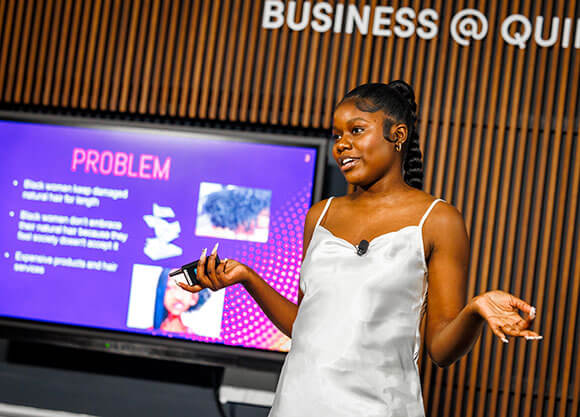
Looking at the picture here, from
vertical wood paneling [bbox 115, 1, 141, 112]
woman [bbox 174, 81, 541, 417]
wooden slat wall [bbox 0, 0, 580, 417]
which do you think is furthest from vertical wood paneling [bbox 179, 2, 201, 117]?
woman [bbox 174, 81, 541, 417]

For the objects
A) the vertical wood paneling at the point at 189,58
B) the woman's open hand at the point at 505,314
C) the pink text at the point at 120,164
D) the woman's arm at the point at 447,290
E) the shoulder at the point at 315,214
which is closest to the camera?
the woman's open hand at the point at 505,314

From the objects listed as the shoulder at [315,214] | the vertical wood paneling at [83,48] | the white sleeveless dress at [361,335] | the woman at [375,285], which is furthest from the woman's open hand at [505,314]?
the vertical wood paneling at [83,48]

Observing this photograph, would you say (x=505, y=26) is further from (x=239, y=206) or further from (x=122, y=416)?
(x=122, y=416)

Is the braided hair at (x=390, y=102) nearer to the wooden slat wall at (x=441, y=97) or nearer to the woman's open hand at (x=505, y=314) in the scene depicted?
the woman's open hand at (x=505, y=314)

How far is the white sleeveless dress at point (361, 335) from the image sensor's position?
3.64 feet

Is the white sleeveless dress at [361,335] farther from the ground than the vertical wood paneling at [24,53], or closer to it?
closer to it

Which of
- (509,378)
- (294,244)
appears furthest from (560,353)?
(294,244)

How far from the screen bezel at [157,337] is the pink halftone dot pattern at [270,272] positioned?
5 centimetres

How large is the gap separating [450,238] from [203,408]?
1.87 meters

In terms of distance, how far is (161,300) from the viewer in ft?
8.91

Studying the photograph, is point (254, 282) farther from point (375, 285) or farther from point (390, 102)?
point (390, 102)

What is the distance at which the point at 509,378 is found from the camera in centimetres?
285

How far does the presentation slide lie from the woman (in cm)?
141

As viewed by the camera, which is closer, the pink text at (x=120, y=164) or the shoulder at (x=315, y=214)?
the shoulder at (x=315, y=214)
